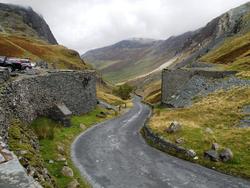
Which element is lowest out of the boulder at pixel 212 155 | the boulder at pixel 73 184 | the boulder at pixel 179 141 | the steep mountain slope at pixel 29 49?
the boulder at pixel 73 184

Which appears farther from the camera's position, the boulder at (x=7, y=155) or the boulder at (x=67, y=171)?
the boulder at (x=67, y=171)

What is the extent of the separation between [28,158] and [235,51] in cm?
11632

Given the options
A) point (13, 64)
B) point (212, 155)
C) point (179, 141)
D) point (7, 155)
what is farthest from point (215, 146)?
point (13, 64)

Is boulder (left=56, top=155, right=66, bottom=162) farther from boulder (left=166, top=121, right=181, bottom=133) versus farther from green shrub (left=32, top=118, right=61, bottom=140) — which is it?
boulder (left=166, top=121, right=181, bottom=133)

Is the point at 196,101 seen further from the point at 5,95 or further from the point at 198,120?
the point at 5,95

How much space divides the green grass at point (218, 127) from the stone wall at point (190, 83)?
19.2ft

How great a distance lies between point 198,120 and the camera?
165 feet

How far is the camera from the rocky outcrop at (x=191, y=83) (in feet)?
235

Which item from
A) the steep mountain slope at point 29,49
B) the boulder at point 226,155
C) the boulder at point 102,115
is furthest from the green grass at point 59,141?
the steep mountain slope at point 29,49

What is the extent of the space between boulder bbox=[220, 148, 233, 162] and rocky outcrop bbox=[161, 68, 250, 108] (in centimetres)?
3269

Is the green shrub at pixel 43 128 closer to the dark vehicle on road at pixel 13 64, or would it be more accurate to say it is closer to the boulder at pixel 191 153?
the dark vehicle on road at pixel 13 64

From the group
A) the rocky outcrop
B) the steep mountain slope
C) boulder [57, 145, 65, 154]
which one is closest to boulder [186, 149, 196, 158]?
boulder [57, 145, 65, 154]

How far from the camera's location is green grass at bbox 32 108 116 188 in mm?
29897

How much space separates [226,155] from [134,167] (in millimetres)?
9122
